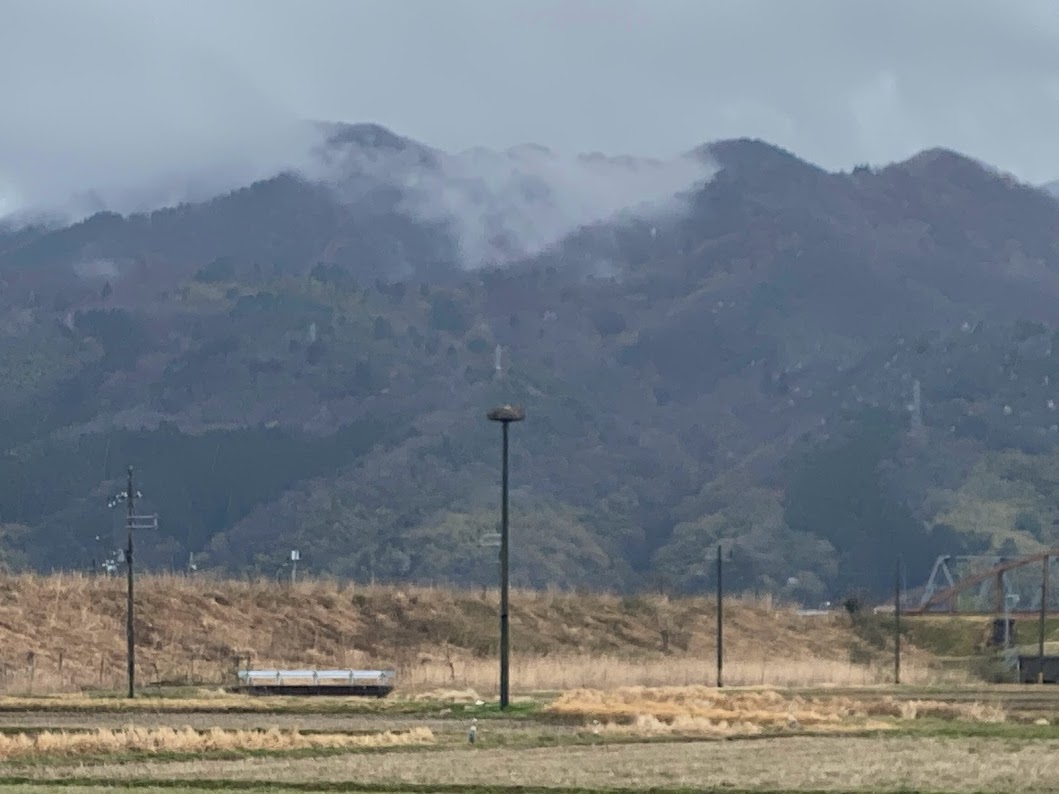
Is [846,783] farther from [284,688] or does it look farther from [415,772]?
[284,688]

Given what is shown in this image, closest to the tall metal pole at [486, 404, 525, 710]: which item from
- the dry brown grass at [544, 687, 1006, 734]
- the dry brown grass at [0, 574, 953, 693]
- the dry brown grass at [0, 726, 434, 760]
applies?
the dry brown grass at [544, 687, 1006, 734]

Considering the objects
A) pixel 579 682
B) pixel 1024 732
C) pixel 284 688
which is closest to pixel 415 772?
pixel 1024 732

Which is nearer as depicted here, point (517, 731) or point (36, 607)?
point (517, 731)

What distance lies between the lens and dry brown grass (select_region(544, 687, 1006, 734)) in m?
58.4

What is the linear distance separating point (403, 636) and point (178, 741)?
72381 mm

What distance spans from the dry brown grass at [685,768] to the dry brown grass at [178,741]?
2269 millimetres

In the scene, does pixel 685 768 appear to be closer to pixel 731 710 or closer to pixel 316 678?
pixel 731 710

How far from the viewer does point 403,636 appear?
405ft

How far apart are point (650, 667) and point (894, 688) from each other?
1578 cm

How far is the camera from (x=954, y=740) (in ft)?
175

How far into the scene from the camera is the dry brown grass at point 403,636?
97.5 meters

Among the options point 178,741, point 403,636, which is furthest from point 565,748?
point 403,636

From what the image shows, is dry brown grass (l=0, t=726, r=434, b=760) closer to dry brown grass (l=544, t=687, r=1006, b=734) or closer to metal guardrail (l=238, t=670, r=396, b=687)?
dry brown grass (l=544, t=687, r=1006, b=734)

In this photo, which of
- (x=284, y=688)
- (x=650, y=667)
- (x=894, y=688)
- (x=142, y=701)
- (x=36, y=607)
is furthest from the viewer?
(x=36, y=607)
